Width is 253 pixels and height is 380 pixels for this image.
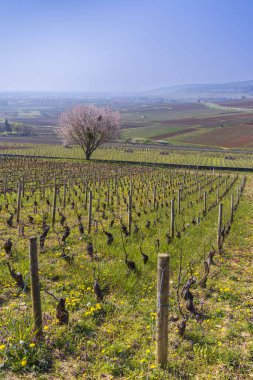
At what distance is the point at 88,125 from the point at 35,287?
4651cm

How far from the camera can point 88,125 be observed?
51.0 meters

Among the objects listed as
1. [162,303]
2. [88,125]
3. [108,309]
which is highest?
[88,125]

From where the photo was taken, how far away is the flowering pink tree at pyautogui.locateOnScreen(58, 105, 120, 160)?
168 feet

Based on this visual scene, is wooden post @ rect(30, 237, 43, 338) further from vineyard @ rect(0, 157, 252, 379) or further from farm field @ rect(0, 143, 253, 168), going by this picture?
farm field @ rect(0, 143, 253, 168)

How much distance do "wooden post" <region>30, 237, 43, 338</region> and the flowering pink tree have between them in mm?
46261

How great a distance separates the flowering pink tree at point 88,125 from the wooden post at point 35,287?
46261 mm

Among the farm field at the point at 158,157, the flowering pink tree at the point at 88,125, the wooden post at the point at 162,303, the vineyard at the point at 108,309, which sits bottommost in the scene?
the farm field at the point at 158,157

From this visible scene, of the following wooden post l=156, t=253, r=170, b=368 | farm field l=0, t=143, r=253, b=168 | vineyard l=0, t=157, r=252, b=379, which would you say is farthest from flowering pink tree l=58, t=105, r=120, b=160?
Result: wooden post l=156, t=253, r=170, b=368

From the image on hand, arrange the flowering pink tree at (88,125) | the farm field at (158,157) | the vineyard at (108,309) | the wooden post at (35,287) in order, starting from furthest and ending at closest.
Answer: the farm field at (158,157) < the flowering pink tree at (88,125) < the wooden post at (35,287) < the vineyard at (108,309)

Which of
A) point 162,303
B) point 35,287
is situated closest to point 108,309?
point 35,287

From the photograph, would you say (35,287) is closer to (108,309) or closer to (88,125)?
(108,309)

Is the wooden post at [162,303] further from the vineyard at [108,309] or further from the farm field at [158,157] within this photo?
the farm field at [158,157]

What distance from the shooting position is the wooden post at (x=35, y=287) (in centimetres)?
584

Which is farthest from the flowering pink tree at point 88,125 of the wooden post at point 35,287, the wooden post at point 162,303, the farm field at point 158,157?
the wooden post at point 162,303
